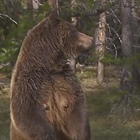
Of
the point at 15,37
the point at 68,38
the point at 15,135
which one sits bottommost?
the point at 15,135

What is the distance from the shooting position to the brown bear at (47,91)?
178 inches

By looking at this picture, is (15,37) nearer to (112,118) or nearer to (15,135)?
(112,118)

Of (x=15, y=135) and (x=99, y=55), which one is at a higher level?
(x=99, y=55)

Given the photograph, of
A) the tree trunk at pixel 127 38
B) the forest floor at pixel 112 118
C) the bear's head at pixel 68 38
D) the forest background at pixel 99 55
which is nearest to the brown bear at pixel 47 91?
the bear's head at pixel 68 38

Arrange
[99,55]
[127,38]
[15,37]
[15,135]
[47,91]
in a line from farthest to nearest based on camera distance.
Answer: [127,38] < [99,55] < [15,37] < [15,135] < [47,91]

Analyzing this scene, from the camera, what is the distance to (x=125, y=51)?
11.9 m

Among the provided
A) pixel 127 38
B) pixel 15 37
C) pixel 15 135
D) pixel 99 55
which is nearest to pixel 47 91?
pixel 15 135

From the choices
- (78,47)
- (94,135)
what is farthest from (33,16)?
(78,47)


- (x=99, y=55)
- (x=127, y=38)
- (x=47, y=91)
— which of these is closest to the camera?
(x=47, y=91)

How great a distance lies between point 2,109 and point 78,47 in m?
9.39

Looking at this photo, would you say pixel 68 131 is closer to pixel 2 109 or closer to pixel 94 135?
pixel 94 135

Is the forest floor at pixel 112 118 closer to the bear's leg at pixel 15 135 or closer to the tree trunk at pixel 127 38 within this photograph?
the tree trunk at pixel 127 38

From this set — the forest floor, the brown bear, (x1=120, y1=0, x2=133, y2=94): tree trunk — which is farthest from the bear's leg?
(x1=120, y1=0, x2=133, y2=94): tree trunk

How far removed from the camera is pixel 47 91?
178 inches
